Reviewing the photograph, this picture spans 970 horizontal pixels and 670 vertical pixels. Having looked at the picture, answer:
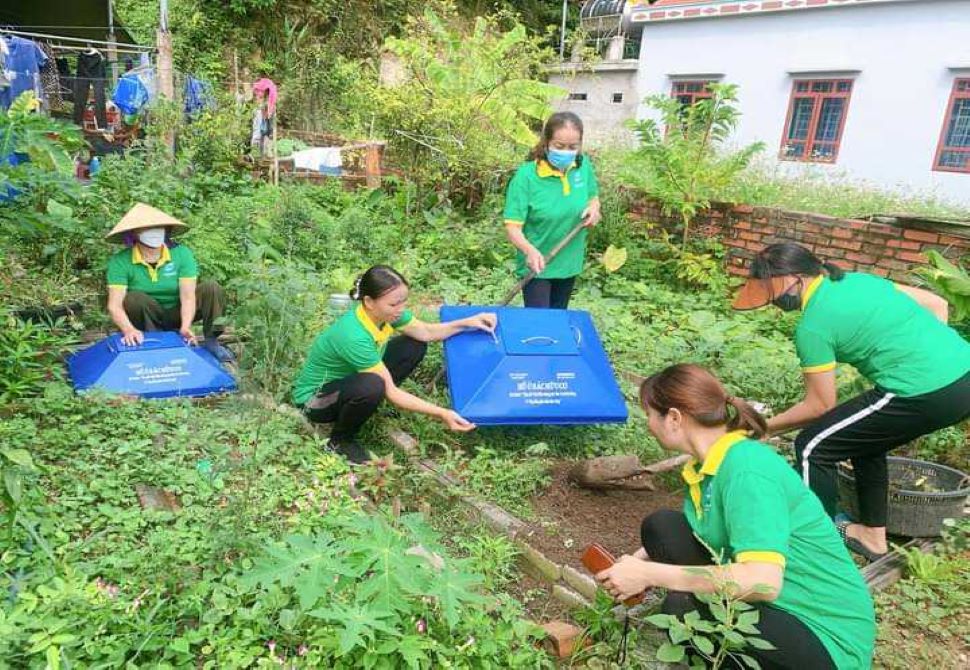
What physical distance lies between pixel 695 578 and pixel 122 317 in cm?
372

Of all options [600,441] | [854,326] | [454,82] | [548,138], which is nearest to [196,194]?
[454,82]

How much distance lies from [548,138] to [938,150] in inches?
446

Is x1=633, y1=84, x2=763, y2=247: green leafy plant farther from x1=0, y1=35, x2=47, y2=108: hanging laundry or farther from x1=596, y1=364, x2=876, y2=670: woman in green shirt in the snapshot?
x1=0, y1=35, x2=47, y2=108: hanging laundry

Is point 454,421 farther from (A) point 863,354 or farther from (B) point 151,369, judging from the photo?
(B) point 151,369

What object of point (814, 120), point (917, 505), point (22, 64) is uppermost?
point (814, 120)

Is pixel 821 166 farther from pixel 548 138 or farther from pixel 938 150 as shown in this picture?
pixel 548 138

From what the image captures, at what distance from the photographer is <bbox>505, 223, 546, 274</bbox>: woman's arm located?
4.28 m

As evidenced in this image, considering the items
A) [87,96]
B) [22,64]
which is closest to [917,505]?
[22,64]

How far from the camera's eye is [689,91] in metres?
16.4

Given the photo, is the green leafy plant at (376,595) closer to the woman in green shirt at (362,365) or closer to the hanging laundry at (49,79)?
the woman in green shirt at (362,365)

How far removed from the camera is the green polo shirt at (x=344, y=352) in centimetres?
346

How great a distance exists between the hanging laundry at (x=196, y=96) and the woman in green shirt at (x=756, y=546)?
408 inches

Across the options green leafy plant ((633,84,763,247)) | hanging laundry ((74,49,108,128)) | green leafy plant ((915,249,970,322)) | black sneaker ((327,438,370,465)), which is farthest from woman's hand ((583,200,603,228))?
hanging laundry ((74,49,108,128))

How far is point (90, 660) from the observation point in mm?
1951
